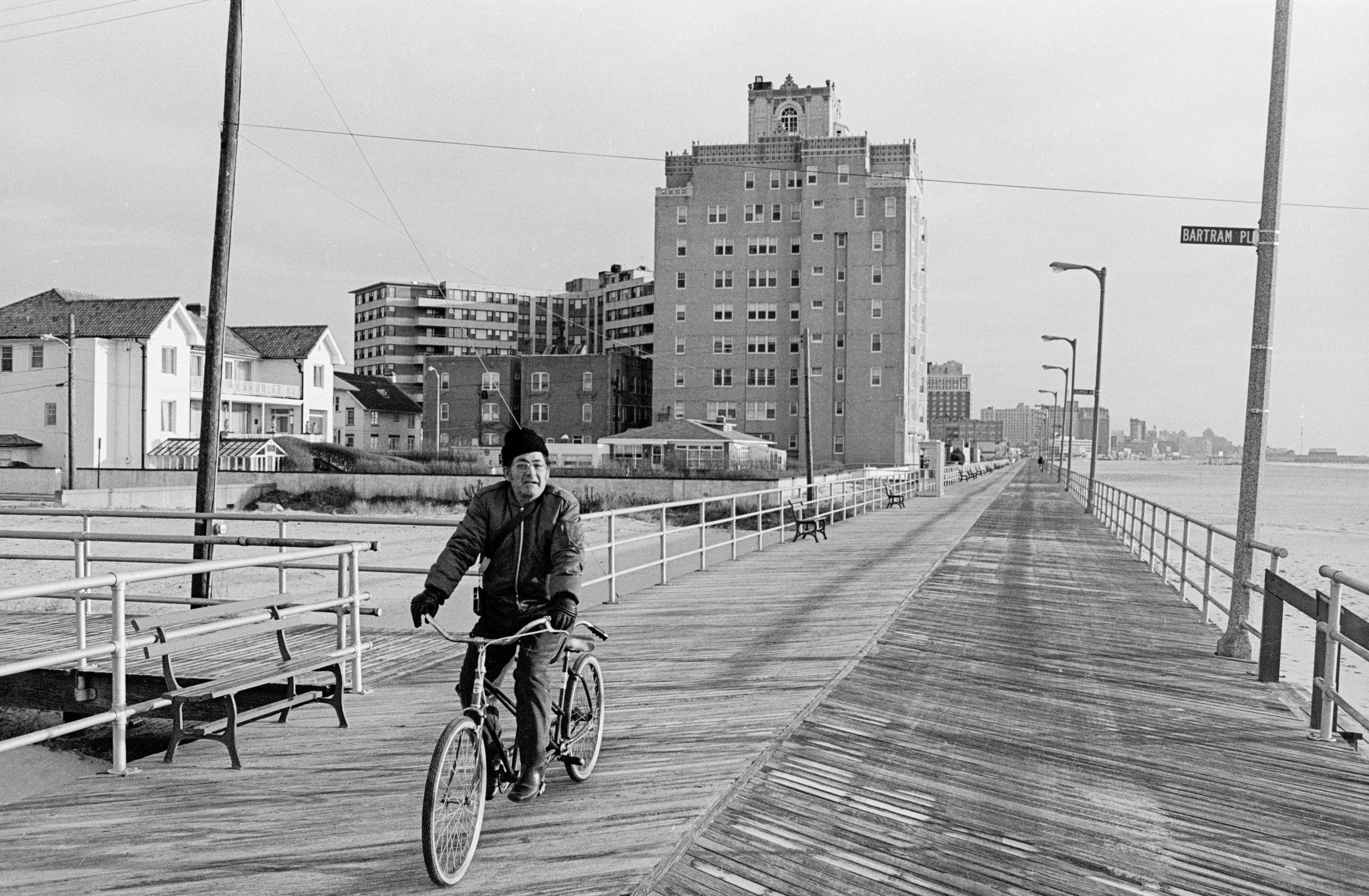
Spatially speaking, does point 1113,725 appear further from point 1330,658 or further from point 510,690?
point 510,690

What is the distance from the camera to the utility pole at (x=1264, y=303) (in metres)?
10.6

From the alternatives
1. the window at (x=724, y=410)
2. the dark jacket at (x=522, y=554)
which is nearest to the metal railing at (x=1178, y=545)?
the dark jacket at (x=522, y=554)

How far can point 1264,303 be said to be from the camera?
10.6m

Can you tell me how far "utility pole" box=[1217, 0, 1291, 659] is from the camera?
10.6 metres

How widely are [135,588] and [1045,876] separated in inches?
798

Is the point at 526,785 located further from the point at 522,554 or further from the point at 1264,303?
the point at 1264,303

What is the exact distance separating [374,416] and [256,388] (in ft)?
97.9

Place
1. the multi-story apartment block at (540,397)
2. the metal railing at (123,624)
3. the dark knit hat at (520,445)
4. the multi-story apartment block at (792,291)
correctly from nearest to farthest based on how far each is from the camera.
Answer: the dark knit hat at (520,445) < the metal railing at (123,624) < the multi-story apartment block at (792,291) < the multi-story apartment block at (540,397)

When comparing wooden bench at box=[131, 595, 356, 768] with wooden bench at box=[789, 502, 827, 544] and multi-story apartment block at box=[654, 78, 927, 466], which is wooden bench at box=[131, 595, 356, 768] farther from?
multi-story apartment block at box=[654, 78, 927, 466]

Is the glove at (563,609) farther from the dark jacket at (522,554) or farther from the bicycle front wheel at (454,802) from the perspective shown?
the bicycle front wheel at (454,802)

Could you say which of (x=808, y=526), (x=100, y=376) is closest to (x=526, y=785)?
(x=808, y=526)

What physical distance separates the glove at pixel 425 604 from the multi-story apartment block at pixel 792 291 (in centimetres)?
8084

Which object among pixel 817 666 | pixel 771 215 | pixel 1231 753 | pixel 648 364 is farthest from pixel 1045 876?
pixel 648 364

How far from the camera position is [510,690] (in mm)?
8422
